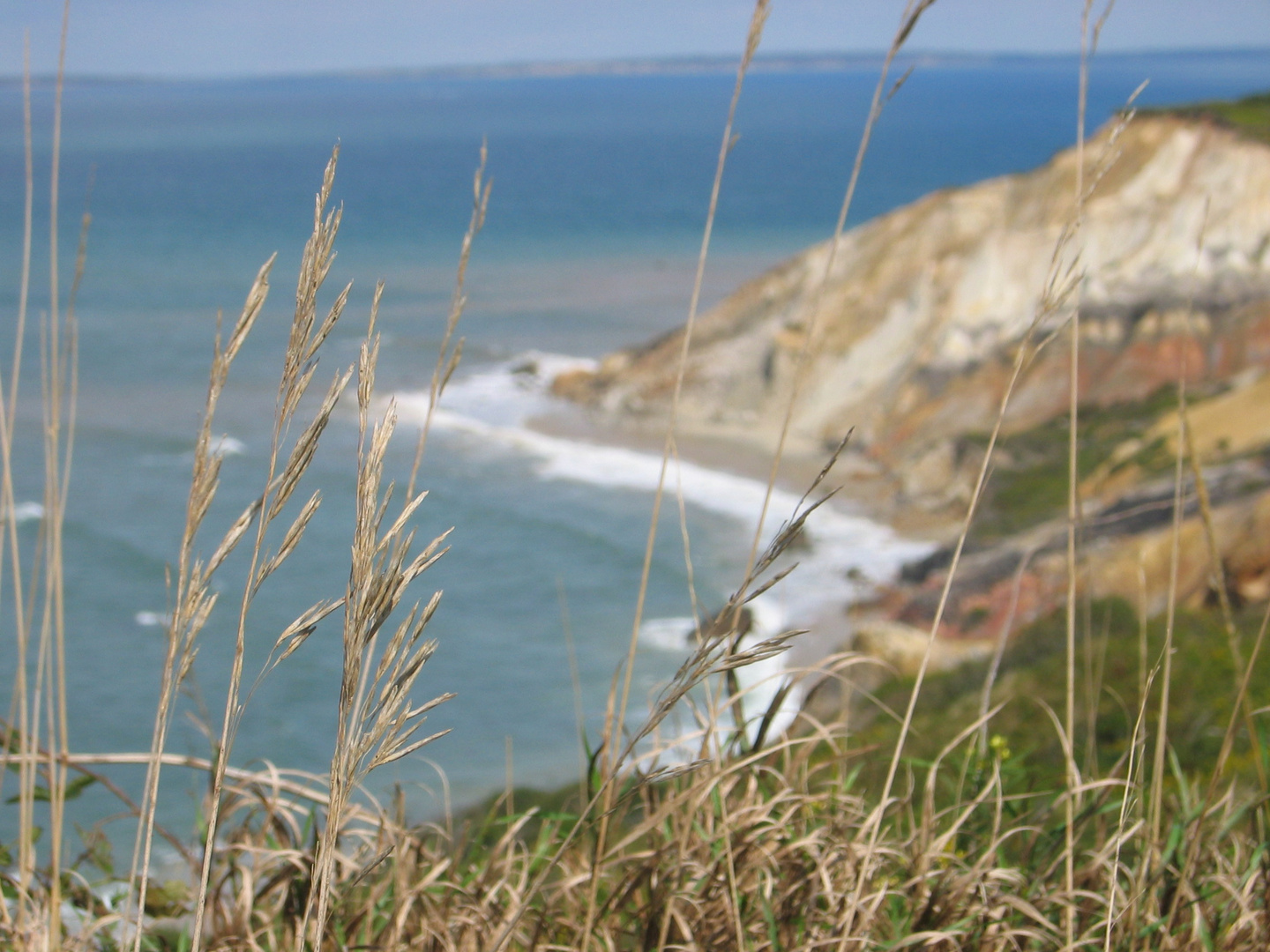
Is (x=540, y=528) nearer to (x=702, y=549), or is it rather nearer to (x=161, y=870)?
(x=702, y=549)

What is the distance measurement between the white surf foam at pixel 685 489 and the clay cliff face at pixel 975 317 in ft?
6.15

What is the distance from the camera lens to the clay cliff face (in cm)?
2255

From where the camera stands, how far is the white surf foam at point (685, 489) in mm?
15570

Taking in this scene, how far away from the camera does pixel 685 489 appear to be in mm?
21906

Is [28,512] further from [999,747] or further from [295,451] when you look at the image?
[295,451]

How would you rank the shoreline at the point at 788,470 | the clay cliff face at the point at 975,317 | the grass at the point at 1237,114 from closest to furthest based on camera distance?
the shoreline at the point at 788,470
the clay cliff face at the point at 975,317
the grass at the point at 1237,114

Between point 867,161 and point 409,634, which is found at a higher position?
point 867,161

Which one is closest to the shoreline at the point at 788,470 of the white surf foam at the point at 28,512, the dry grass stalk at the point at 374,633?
the white surf foam at the point at 28,512

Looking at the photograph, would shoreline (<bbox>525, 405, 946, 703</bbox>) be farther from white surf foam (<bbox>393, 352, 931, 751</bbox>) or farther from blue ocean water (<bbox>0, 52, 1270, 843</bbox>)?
blue ocean water (<bbox>0, 52, 1270, 843</bbox>)

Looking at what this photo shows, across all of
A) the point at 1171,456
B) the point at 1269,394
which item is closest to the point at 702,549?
the point at 1171,456

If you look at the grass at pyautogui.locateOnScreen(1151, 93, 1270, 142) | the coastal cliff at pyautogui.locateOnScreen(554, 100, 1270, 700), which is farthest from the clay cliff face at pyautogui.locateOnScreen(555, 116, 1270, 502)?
the grass at pyautogui.locateOnScreen(1151, 93, 1270, 142)

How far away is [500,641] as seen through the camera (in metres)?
15.2

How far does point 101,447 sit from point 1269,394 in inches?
907

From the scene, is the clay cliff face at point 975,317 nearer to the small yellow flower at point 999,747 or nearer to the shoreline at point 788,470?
the shoreline at point 788,470
